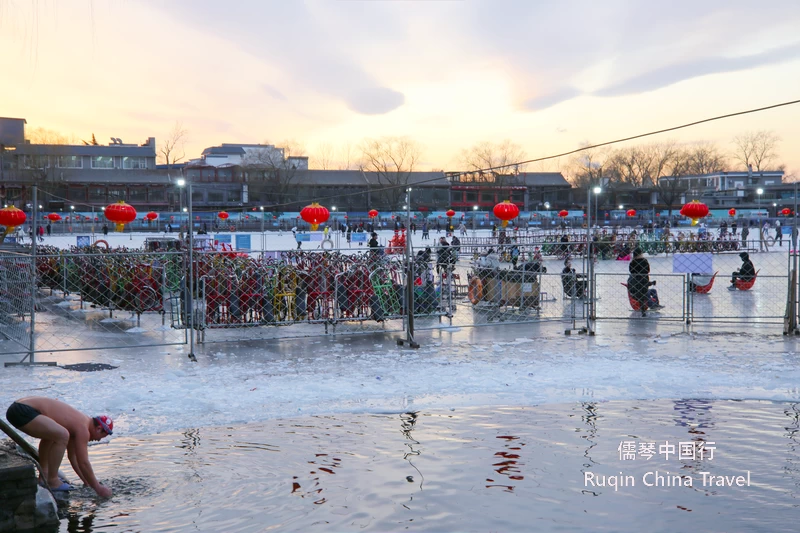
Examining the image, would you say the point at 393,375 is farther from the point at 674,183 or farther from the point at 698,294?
the point at 674,183

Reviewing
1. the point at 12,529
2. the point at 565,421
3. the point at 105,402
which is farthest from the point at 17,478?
the point at 565,421

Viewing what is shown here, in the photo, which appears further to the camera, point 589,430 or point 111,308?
point 111,308

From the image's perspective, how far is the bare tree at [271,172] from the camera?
268 ft

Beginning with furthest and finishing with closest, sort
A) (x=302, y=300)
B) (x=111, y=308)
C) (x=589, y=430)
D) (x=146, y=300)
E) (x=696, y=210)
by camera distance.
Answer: (x=696, y=210) → (x=111, y=308) → (x=146, y=300) → (x=302, y=300) → (x=589, y=430)

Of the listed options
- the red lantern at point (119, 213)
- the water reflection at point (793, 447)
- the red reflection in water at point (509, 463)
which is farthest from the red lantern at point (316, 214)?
the water reflection at point (793, 447)

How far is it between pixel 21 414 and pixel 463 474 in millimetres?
3498

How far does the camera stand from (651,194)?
9225 cm

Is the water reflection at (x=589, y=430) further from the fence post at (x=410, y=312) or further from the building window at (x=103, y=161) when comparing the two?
the building window at (x=103, y=161)

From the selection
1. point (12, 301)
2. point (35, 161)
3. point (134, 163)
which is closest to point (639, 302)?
point (12, 301)

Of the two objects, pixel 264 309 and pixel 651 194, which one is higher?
pixel 651 194

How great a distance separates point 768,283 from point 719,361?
12.6 meters

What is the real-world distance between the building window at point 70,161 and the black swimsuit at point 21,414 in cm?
8054

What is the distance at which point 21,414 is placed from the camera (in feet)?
17.2

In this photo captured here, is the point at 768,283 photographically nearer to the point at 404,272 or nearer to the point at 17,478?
the point at 404,272
